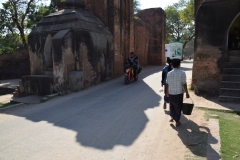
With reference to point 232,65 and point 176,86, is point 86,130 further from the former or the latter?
point 232,65

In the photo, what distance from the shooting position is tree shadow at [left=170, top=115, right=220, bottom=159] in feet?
10.1

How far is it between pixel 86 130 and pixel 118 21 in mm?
9589

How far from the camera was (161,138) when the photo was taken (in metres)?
3.63

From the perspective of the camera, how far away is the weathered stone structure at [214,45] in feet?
21.4

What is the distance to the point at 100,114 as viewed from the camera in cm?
517

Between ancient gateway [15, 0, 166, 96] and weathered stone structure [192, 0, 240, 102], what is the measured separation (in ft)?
16.0

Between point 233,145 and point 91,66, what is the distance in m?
7.14

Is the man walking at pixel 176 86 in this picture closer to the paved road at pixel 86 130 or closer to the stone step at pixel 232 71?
the paved road at pixel 86 130

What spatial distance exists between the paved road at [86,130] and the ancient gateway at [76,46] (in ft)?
6.09

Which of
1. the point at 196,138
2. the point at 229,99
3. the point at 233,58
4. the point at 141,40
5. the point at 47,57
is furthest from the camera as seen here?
the point at 141,40

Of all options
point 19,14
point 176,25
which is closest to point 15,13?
point 19,14

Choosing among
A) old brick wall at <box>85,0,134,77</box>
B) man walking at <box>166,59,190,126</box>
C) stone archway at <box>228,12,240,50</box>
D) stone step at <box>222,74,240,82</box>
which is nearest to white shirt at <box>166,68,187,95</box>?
man walking at <box>166,59,190,126</box>

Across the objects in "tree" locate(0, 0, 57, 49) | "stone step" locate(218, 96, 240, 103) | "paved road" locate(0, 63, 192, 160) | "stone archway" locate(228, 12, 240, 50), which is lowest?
"paved road" locate(0, 63, 192, 160)

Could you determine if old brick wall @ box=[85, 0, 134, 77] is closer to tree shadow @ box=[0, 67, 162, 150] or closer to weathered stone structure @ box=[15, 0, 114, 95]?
weathered stone structure @ box=[15, 0, 114, 95]
